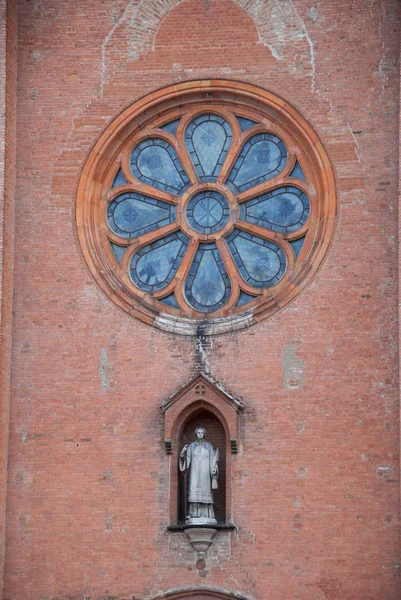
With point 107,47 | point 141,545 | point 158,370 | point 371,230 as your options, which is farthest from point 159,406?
point 107,47

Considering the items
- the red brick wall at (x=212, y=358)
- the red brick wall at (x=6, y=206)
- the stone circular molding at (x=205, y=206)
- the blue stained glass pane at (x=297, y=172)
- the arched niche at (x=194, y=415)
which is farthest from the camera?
the blue stained glass pane at (x=297, y=172)

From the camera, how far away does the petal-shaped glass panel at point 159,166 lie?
26312 mm

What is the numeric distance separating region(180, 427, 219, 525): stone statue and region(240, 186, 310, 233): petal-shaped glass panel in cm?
349

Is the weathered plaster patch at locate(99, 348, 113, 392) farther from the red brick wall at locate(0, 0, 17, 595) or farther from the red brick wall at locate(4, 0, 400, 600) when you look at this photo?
the red brick wall at locate(0, 0, 17, 595)

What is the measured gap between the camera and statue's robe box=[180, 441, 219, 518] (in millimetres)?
24109

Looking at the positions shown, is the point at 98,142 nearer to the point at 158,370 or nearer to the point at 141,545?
the point at 158,370

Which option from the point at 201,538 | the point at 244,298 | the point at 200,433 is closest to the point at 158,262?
the point at 244,298

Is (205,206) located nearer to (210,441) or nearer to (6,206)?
(6,206)

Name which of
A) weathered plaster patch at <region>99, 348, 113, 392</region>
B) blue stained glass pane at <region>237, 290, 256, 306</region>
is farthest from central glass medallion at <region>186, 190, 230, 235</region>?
weathered plaster patch at <region>99, 348, 113, 392</region>

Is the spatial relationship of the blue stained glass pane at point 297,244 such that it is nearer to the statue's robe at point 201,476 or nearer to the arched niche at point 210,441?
the arched niche at point 210,441

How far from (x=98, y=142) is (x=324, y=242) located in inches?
153

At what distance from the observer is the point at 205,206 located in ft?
85.7

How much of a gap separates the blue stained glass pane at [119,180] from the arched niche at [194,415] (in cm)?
364

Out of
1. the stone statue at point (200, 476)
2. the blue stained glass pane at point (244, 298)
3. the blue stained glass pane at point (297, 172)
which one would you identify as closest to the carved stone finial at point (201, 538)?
the stone statue at point (200, 476)
